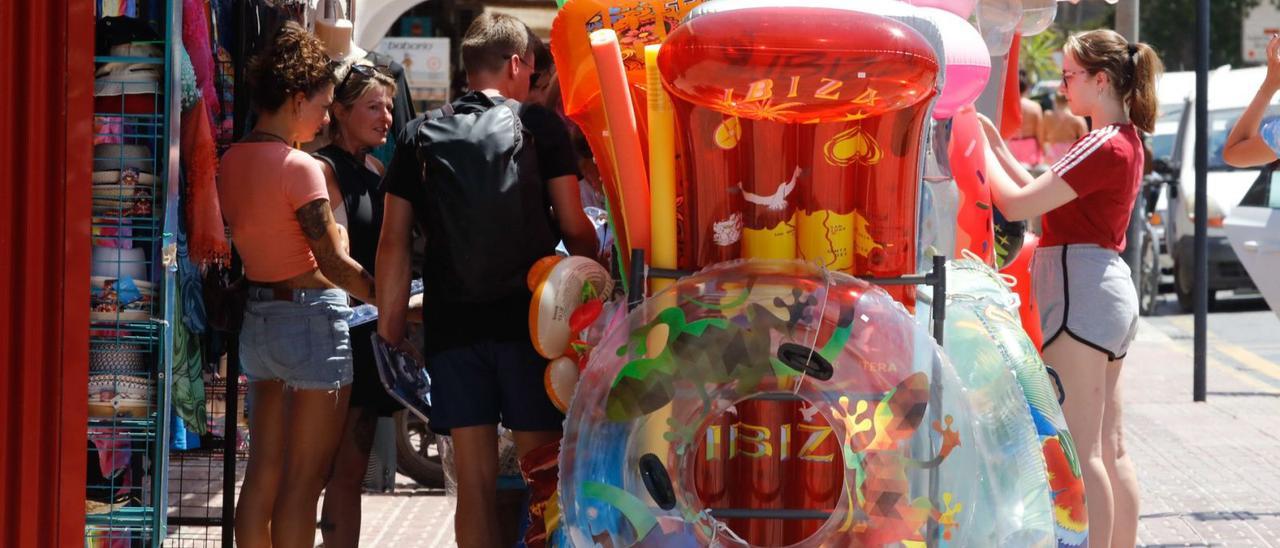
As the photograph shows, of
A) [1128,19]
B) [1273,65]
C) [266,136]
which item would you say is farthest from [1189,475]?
[266,136]

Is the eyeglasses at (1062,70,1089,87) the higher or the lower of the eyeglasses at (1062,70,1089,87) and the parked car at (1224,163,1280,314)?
the higher

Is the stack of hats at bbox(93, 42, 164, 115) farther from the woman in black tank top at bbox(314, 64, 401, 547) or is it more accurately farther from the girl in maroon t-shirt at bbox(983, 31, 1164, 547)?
the girl in maroon t-shirt at bbox(983, 31, 1164, 547)

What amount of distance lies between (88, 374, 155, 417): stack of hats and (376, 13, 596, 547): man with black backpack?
757mm

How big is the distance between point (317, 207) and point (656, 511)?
62.0 inches

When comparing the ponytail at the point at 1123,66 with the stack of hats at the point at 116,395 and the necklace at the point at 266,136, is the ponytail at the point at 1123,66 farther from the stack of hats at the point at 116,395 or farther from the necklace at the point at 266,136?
the stack of hats at the point at 116,395

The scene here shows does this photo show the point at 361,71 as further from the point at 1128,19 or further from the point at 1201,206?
the point at 1201,206

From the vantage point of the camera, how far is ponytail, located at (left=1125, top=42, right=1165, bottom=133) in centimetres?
511

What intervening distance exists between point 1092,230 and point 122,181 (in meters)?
2.97

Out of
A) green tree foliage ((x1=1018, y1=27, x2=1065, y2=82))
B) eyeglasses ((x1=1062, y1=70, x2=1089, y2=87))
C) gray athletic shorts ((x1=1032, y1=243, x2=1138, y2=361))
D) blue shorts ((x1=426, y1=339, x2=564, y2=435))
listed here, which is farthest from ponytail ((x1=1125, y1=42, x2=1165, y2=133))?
green tree foliage ((x1=1018, y1=27, x2=1065, y2=82))

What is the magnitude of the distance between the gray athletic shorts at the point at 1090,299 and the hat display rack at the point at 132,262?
108 inches

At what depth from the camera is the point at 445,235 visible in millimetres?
4418

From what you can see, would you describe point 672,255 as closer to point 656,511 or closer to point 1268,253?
point 656,511

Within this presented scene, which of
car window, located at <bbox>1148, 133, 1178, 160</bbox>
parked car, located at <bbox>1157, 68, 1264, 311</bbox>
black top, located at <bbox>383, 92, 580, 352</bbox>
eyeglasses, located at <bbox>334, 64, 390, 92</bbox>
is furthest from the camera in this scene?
car window, located at <bbox>1148, 133, 1178, 160</bbox>

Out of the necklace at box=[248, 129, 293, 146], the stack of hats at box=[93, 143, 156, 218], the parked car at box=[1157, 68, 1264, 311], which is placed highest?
the necklace at box=[248, 129, 293, 146]
